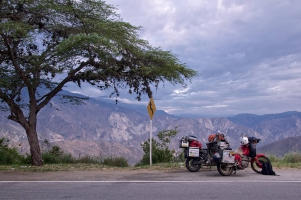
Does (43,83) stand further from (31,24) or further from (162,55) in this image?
(162,55)

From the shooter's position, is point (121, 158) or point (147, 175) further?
point (121, 158)

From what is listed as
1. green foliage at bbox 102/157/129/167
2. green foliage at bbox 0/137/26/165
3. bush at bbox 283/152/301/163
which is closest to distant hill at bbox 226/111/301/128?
bush at bbox 283/152/301/163

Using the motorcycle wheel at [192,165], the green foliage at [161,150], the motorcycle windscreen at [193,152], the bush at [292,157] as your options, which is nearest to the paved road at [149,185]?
the motorcycle wheel at [192,165]

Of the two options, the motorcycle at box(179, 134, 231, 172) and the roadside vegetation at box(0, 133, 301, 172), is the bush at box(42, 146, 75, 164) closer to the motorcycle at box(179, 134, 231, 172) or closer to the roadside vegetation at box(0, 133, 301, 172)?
the roadside vegetation at box(0, 133, 301, 172)

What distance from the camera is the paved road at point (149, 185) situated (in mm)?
8422

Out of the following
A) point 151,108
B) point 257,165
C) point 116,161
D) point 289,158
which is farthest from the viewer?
point 116,161

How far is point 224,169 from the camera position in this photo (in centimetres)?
1161

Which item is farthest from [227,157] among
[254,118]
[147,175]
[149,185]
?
[254,118]

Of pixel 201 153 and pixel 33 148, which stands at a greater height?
pixel 33 148

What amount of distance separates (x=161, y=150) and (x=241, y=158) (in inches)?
187

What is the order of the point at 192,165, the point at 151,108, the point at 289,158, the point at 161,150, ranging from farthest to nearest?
the point at 161,150 < the point at 289,158 < the point at 151,108 < the point at 192,165

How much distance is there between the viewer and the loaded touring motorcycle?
1161cm

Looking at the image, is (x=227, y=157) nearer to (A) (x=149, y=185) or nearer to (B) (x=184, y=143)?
(B) (x=184, y=143)

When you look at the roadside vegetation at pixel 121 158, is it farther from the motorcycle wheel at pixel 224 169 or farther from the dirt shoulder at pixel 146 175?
the motorcycle wheel at pixel 224 169
